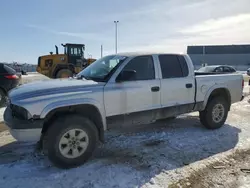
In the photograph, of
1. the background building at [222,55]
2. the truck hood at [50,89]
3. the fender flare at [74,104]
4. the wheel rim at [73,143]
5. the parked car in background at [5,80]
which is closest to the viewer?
the fender flare at [74,104]

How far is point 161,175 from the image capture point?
13.4 ft

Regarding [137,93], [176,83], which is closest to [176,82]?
[176,83]

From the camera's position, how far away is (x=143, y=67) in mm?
5320

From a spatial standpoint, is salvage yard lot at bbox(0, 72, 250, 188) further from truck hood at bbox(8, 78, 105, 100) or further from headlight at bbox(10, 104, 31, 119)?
truck hood at bbox(8, 78, 105, 100)

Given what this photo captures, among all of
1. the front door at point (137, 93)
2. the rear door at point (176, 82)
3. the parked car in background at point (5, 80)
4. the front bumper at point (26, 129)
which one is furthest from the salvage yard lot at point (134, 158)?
the parked car in background at point (5, 80)

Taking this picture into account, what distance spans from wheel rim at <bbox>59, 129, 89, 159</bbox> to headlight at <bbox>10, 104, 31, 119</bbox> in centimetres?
66

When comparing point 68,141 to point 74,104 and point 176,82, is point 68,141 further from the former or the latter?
point 176,82

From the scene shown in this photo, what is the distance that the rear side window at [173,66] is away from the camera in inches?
220

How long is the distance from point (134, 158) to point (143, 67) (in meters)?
1.81

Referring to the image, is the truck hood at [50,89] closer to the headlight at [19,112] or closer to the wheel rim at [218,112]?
the headlight at [19,112]

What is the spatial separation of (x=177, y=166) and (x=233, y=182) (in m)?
0.89

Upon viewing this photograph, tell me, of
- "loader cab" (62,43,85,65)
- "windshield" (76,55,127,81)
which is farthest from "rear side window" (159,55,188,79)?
"loader cab" (62,43,85,65)

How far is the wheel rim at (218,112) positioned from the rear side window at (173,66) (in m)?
1.38

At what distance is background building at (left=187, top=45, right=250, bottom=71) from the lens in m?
84.5
